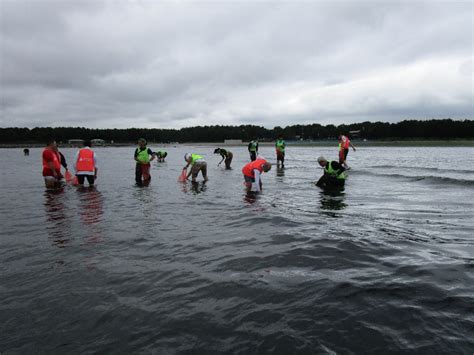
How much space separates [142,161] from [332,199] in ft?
28.3

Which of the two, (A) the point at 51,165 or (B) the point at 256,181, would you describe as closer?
(B) the point at 256,181

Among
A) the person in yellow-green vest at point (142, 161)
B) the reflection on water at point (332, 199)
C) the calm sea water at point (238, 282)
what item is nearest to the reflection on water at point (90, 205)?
the calm sea water at point (238, 282)

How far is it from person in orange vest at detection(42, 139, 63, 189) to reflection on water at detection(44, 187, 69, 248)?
1.76 ft

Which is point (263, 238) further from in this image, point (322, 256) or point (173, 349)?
point (173, 349)

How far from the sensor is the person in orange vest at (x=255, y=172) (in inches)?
434

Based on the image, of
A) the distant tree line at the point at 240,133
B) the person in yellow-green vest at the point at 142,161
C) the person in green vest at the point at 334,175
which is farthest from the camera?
the distant tree line at the point at 240,133

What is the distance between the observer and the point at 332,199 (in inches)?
412

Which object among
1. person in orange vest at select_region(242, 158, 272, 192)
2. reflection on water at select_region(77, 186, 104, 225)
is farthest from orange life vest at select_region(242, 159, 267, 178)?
reflection on water at select_region(77, 186, 104, 225)

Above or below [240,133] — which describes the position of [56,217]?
below

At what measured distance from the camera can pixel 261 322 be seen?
130 inches

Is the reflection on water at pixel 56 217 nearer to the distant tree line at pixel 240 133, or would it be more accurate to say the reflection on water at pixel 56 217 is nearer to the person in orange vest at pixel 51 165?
the person in orange vest at pixel 51 165

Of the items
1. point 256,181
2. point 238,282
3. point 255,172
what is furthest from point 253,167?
point 238,282

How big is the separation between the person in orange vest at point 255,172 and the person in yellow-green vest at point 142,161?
477 centimetres

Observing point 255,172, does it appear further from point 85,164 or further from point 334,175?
point 85,164
